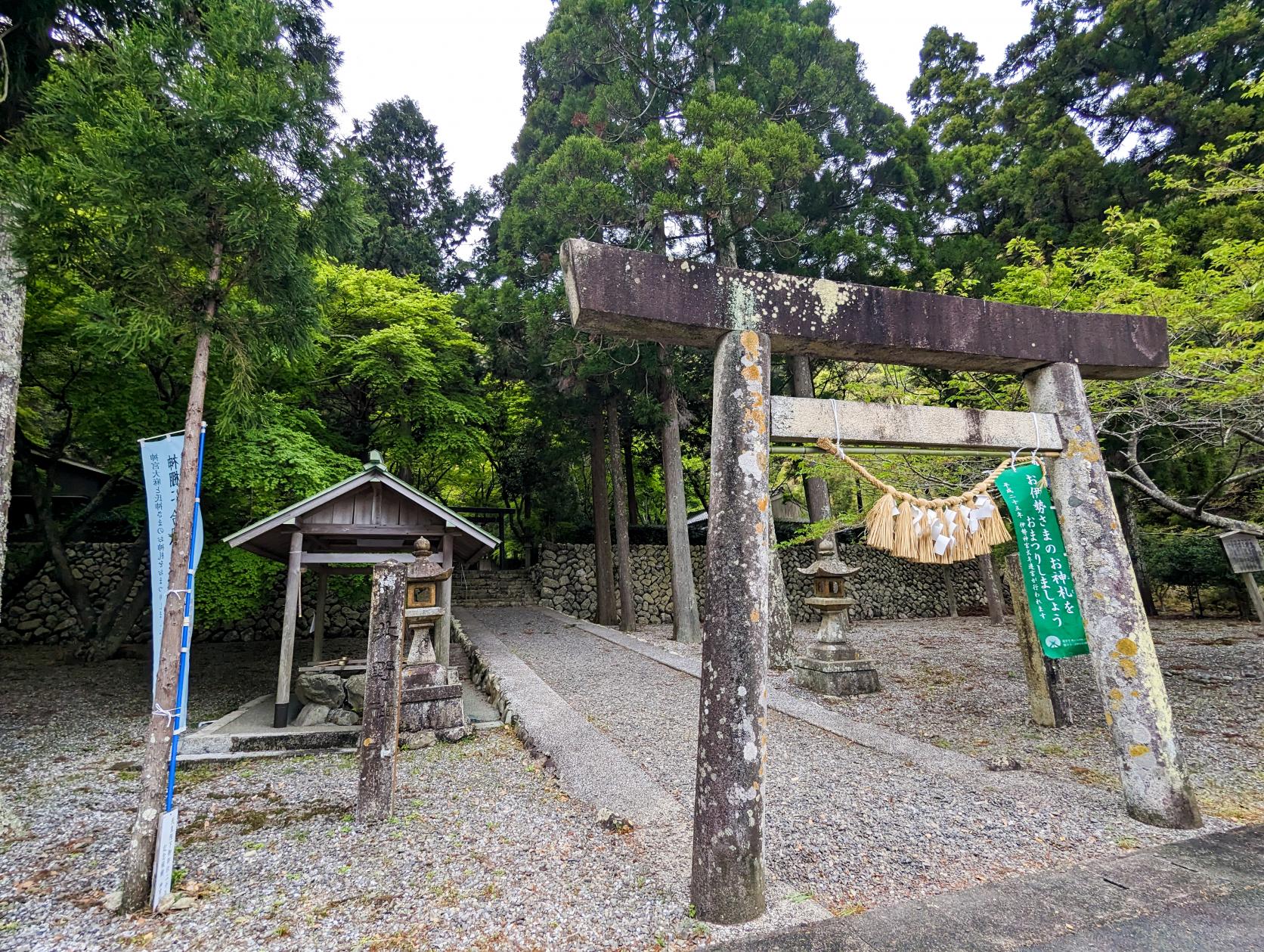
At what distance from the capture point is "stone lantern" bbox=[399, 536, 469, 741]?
572 centimetres

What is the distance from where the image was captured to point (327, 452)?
8531mm

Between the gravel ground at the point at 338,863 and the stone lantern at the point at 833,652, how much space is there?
3.90 metres

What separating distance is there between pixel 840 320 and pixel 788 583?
14.5m

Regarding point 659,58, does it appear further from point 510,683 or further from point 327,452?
point 510,683

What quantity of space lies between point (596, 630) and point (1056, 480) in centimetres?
998

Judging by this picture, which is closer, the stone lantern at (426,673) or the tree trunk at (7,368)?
the tree trunk at (7,368)

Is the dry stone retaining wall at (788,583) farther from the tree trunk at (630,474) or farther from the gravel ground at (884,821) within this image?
the gravel ground at (884,821)

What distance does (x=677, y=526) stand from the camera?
1087cm

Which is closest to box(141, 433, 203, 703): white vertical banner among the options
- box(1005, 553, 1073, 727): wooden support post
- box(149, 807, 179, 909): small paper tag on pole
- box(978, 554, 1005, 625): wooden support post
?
box(149, 807, 179, 909): small paper tag on pole

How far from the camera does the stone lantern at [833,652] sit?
6996mm

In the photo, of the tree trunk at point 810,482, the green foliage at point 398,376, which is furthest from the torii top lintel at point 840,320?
the green foliage at point 398,376

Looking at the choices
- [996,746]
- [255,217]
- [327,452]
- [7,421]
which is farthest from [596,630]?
[255,217]

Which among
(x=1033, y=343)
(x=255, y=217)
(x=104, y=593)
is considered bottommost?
(x=104, y=593)

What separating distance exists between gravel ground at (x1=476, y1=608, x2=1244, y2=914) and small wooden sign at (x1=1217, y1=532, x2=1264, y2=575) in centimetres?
853
